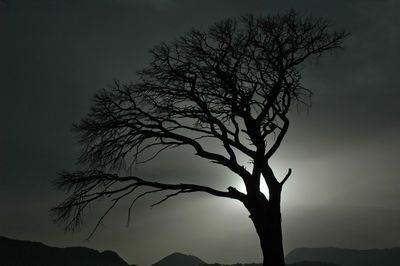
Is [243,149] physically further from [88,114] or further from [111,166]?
[88,114]

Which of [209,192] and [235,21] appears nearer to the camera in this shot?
[209,192]

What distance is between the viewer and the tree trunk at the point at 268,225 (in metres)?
11.5

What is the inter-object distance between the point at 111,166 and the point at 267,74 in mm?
5311

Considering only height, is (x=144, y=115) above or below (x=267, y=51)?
below

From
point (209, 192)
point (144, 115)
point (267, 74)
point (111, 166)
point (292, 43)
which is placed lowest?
point (209, 192)

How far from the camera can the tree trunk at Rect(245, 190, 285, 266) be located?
11469 millimetres

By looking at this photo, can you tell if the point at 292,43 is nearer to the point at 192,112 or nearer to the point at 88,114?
the point at 192,112

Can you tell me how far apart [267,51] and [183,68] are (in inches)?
104

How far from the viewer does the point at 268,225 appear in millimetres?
11680

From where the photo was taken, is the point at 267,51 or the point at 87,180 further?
the point at 267,51

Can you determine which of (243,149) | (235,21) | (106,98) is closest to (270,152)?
(243,149)

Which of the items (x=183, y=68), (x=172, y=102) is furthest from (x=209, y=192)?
(x=183, y=68)

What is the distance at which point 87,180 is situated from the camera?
11773 millimetres

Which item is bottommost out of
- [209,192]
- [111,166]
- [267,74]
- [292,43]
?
[209,192]
